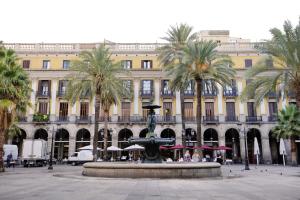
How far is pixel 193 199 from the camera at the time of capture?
878 centimetres

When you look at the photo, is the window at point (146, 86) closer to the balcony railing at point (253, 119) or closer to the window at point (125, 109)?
the window at point (125, 109)

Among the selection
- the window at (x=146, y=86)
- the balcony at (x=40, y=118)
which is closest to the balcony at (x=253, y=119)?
the window at (x=146, y=86)

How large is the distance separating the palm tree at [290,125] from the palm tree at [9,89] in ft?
93.1

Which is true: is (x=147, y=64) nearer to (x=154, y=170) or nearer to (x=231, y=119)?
(x=231, y=119)

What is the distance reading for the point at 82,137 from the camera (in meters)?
45.4

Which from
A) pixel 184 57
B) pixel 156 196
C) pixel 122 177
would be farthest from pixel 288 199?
pixel 184 57

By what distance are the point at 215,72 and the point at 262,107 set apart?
18.9 meters

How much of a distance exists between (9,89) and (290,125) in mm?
29821

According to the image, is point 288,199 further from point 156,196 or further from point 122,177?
point 122,177

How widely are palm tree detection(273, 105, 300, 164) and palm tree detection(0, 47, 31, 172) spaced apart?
28.4m

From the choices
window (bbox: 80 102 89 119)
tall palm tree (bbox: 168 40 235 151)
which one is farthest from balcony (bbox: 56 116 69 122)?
tall palm tree (bbox: 168 40 235 151)

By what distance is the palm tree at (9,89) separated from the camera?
21328mm

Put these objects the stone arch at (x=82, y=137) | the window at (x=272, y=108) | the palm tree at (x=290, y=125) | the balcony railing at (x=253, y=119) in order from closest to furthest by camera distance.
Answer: the palm tree at (x=290, y=125) → the balcony railing at (x=253, y=119) → the window at (x=272, y=108) → the stone arch at (x=82, y=137)

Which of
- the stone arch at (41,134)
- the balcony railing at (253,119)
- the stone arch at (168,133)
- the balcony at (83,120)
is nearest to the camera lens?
the balcony railing at (253,119)
